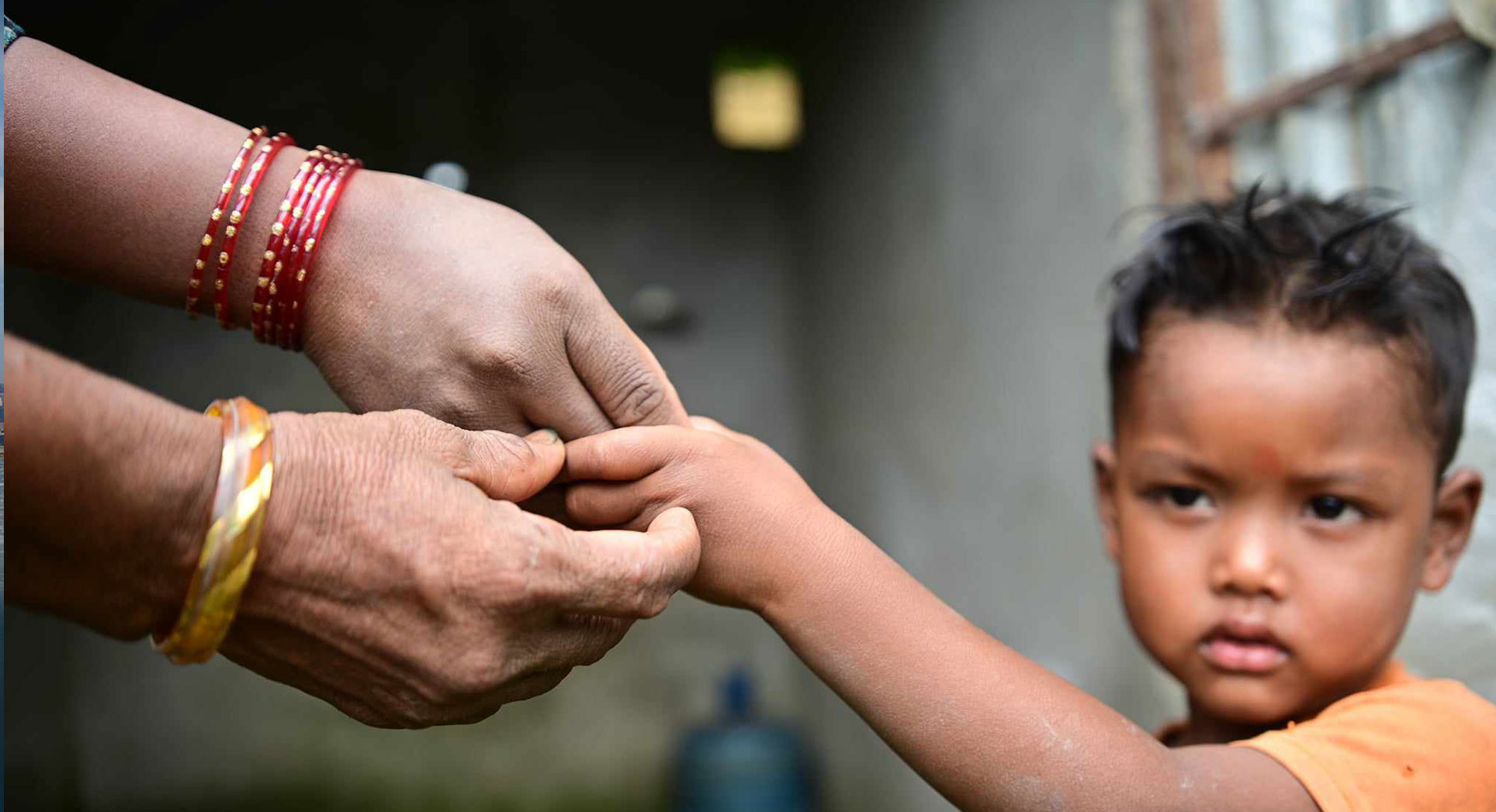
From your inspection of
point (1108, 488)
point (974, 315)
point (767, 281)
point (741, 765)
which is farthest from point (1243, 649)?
point (767, 281)

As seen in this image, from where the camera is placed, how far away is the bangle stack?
0.99 m

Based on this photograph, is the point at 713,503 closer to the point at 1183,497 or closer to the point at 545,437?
the point at 545,437

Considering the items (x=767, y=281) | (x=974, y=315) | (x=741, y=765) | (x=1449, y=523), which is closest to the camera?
(x=1449, y=523)

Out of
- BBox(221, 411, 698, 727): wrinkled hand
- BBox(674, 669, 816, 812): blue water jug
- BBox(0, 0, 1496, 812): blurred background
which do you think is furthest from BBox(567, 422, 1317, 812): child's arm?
BBox(674, 669, 816, 812): blue water jug

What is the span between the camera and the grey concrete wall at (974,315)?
2342mm

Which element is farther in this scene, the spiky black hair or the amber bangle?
the spiky black hair

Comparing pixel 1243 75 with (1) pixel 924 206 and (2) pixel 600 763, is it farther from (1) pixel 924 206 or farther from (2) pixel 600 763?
(2) pixel 600 763

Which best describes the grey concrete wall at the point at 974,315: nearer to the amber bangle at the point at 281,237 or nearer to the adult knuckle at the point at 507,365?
the adult knuckle at the point at 507,365

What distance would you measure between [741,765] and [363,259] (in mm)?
3426

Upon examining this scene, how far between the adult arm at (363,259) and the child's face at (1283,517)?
58 centimetres

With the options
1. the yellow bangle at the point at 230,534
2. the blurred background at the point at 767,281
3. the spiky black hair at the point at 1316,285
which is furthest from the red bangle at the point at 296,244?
the blurred background at the point at 767,281

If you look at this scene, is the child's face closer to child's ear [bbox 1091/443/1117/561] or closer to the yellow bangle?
child's ear [bbox 1091/443/1117/561]

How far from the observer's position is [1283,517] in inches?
43.3

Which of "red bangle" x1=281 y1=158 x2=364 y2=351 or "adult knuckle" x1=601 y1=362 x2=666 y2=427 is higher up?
"red bangle" x1=281 y1=158 x2=364 y2=351
